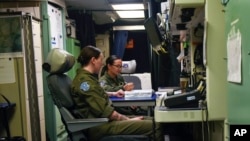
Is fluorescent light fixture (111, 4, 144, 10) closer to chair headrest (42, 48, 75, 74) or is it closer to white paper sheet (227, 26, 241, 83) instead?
chair headrest (42, 48, 75, 74)

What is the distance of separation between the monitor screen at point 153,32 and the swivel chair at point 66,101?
1.31 metres

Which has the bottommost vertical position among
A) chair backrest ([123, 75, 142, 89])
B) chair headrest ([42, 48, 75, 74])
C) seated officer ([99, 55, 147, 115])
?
chair backrest ([123, 75, 142, 89])

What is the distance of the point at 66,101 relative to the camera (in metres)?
2.47

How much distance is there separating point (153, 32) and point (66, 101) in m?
1.59

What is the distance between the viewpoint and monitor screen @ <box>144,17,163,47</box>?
359cm

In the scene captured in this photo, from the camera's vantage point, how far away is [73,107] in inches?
102

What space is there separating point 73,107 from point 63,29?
2557 mm

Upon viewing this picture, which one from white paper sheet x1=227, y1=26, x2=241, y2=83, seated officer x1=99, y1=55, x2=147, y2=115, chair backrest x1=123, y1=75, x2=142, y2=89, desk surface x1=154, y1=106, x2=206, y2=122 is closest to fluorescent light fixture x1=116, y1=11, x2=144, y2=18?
chair backrest x1=123, y1=75, x2=142, y2=89

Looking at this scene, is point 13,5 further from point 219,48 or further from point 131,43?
point 131,43

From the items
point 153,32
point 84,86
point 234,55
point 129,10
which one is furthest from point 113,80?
point 234,55

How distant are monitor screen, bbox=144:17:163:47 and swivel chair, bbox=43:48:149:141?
131 cm

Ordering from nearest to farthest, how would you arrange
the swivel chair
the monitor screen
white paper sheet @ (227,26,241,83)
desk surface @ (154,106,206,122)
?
white paper sheet @ (227,26,241,83)
desk surface @ (154,106,206,122)
the swivel chair
the monitor screen

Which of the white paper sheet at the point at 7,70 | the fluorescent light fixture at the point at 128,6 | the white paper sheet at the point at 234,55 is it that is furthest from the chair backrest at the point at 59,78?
the fluorescent light fixture at the point at 128,6

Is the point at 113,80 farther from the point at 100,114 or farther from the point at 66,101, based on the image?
the point at 66,101
